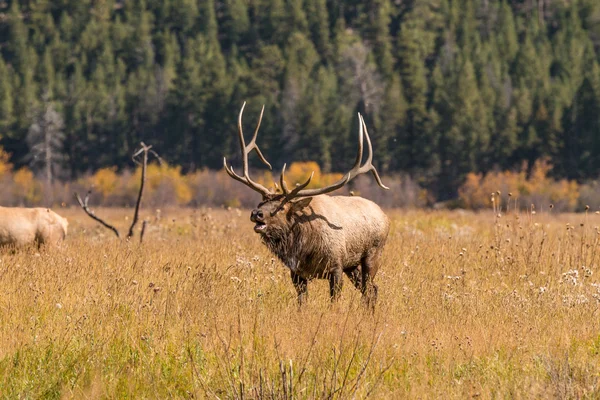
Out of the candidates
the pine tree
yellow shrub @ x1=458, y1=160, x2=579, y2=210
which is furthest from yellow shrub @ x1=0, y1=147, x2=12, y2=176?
yellow shrub @ x1=458, y1=160, x2=579, y2=210

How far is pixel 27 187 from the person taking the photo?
8644 centimetres

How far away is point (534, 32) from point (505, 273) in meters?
107

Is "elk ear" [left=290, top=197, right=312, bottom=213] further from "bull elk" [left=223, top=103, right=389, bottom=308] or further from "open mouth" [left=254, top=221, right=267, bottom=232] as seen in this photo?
"open mouth" [left=254, top=221, right=267, bottom=232]

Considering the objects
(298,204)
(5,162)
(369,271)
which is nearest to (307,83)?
(5,162)

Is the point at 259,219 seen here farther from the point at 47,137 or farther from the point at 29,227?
the point at 47,137

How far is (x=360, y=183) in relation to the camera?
242 ft

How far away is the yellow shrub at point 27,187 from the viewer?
8425 centimetres

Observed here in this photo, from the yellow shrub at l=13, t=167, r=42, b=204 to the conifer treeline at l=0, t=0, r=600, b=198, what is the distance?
3.55 meters

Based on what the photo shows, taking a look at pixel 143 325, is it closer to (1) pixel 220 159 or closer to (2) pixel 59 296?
(2) pixel 59 296

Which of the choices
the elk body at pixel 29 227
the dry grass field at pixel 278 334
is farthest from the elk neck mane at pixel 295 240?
the elk body at pixel 29 227

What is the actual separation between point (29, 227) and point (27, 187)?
74512mm

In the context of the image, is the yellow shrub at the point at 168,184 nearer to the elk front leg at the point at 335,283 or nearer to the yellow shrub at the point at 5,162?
the yellow shrub at the point at 5,162

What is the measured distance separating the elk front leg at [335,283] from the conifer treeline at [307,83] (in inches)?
2767

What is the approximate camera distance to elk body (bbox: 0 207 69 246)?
46.4 feet
